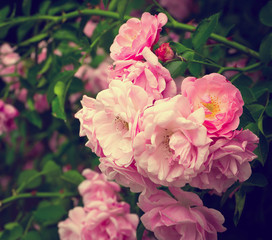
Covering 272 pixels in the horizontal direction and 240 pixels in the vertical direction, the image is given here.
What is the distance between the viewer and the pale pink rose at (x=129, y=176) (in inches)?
20.6

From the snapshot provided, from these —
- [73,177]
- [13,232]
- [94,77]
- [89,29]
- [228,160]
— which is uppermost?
[228,160]

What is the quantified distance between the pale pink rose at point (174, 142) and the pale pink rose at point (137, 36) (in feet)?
0.40

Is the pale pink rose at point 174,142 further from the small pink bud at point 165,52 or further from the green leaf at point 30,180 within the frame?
the green leaf at point 30,180

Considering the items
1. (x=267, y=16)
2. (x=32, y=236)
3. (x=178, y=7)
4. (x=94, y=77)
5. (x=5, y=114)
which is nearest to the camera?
(x=267, y=16)

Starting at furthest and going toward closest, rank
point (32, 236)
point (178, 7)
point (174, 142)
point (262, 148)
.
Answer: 1. point (178, 7)
2. point (32, 236)
3. point (262, 148)
4. point (174, 142)

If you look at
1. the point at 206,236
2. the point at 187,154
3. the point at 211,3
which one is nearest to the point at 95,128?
the point at 187,154

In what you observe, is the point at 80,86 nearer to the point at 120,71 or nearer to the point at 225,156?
the point at 120,71

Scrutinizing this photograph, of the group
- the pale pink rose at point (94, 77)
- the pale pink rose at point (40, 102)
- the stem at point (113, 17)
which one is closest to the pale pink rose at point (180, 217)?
the stem at point (113, 17)

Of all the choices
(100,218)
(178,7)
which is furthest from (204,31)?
(178,7)

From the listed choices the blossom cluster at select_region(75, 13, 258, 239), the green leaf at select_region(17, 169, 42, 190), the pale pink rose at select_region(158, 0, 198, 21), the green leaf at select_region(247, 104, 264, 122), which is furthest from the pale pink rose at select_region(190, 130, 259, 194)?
the pale pink rose at select_region(158, 0, 198, 21)

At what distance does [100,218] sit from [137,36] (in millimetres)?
425

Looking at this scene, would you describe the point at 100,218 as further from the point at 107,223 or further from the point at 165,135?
A: the point at 165,135

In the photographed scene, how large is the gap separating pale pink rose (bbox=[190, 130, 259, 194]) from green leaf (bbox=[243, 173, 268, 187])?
75 millimetres

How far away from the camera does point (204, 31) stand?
0.69 meters
